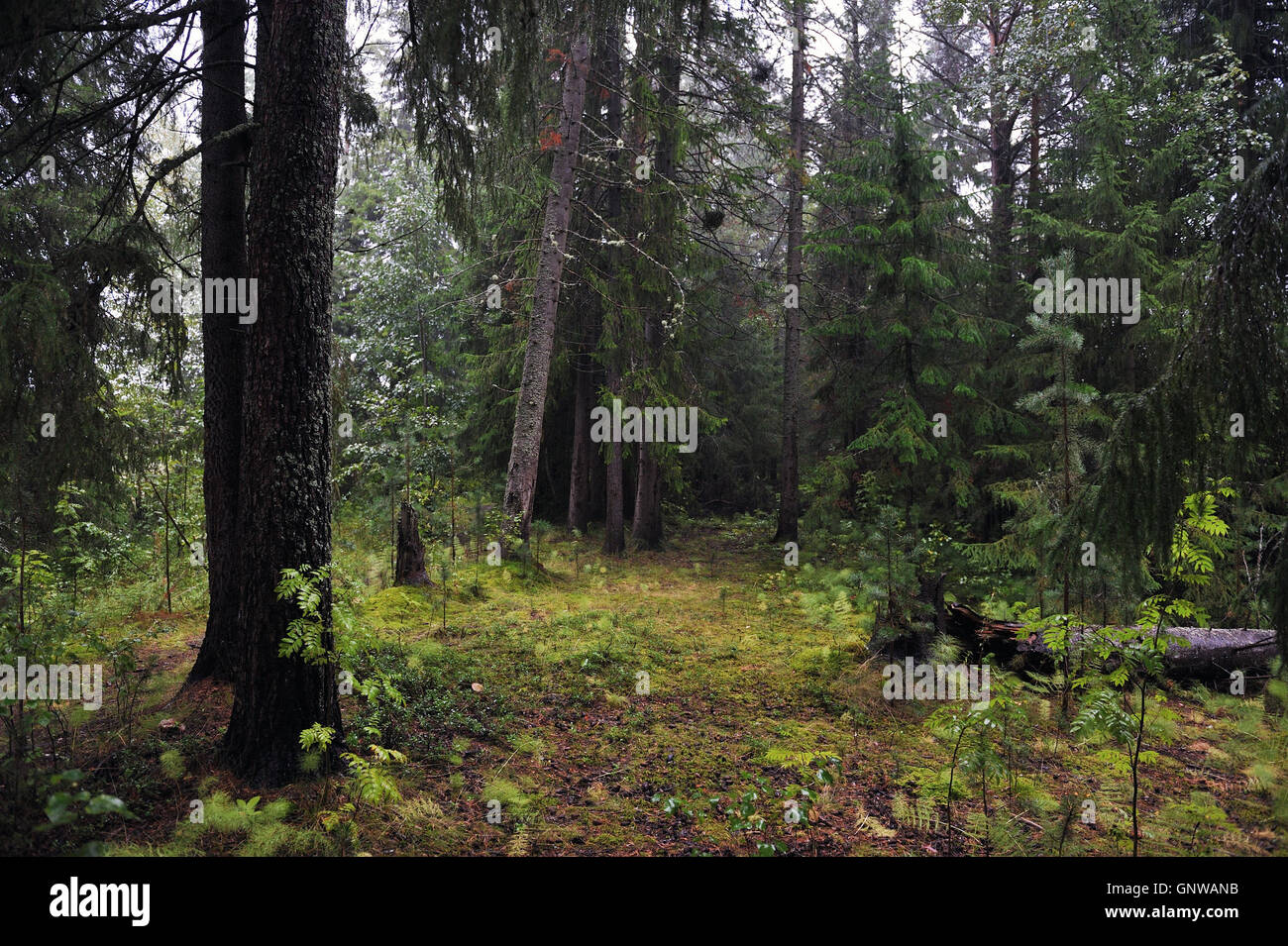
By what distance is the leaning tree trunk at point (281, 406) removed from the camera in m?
3.88

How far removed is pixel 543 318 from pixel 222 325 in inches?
203

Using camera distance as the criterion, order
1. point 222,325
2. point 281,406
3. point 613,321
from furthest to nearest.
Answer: point 613,321
point 222,325
point 281,406

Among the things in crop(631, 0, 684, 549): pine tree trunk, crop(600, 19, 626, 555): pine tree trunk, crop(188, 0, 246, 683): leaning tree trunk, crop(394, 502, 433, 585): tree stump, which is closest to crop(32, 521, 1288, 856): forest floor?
crop(394, 502, 433, 585): tree stump

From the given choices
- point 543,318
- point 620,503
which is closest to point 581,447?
point 620,503

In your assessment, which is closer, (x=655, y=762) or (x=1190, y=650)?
(x=655, y=762)

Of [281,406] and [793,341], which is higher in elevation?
[793,341]

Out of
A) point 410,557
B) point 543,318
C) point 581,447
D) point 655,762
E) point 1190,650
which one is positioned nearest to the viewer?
point 655,762

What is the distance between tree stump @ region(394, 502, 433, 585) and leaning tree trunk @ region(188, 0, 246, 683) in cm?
308

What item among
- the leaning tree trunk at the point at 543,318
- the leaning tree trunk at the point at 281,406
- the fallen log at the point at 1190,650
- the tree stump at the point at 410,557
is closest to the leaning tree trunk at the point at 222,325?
the leaning tree trunk at the point at 281,406

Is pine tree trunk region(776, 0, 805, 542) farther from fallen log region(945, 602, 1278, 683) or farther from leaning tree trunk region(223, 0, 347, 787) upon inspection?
leaning tree trunk region(223, 0, 347, 787)

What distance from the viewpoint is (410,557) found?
8.49m

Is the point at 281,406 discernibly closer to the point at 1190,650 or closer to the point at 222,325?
the point at 222,325

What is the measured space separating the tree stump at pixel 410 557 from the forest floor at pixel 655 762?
40 centimetres

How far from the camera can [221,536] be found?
5.12m
